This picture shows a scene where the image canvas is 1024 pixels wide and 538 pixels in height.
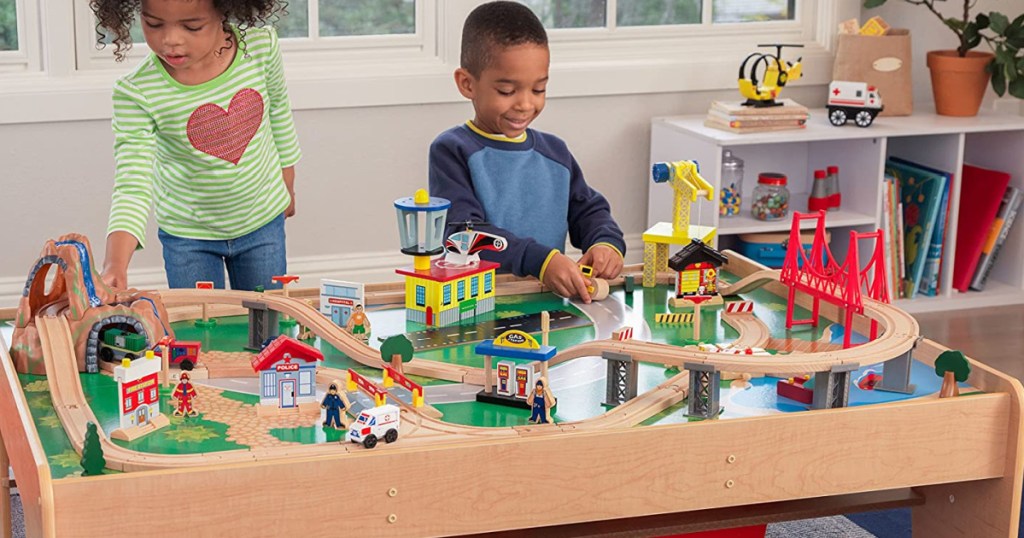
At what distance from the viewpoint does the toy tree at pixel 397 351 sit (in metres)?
1.70

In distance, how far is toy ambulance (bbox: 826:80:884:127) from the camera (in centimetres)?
383

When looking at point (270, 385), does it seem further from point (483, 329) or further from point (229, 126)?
point (229, 126)

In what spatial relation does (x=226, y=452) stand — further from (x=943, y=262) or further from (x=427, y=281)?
(x=943, y=262)

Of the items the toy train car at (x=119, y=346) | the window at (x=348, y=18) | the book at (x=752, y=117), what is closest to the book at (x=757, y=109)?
the book at (x=752, y=117)

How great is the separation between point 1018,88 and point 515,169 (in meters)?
2.13

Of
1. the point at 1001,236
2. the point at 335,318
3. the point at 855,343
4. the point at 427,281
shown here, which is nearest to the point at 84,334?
the point at 335,318

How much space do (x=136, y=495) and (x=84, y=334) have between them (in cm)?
44

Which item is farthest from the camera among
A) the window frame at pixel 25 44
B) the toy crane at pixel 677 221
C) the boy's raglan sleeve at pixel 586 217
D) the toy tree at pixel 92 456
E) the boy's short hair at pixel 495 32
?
the window frame at pixel 25 44

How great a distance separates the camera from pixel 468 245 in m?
2.07

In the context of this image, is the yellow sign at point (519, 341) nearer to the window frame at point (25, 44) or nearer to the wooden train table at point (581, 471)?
the wooden train table at point (581, 471)

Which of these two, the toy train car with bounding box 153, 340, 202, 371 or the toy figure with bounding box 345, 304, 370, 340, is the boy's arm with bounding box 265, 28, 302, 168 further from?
the toy train car with bounding box 153, 340, 202, 371

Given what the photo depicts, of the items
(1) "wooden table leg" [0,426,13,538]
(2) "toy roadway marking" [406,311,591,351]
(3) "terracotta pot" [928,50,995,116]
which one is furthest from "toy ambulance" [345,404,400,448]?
(3) "terracotta pot" [928,50,995,116]

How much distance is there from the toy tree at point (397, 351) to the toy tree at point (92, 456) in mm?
417

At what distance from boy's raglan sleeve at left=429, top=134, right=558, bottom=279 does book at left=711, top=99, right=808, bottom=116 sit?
1528mm
